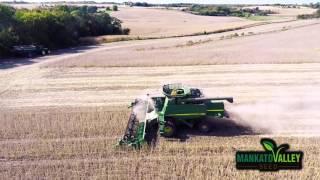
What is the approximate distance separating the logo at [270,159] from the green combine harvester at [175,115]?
6.81 ft

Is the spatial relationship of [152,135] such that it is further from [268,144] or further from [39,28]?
[39,28]

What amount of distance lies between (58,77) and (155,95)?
500 inches

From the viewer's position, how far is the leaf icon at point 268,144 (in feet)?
45.3

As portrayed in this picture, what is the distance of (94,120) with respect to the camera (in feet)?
57.4

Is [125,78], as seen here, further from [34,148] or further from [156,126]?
[34,148]

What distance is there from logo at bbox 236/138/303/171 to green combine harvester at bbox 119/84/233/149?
208 centimetres

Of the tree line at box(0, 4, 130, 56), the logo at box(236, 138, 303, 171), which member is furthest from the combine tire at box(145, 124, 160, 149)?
the tree line at box(0, 4, 130, 56)

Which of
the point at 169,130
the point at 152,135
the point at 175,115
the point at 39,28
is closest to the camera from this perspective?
the point at 169,130

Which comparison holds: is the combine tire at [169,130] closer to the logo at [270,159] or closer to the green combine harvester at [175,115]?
the green combine harvester at [175,115]

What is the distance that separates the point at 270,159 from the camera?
1262 centimetres

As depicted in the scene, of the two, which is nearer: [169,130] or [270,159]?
[270,159]

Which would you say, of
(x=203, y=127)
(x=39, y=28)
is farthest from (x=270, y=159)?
(x=39, y=28)

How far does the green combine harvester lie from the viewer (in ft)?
49.2

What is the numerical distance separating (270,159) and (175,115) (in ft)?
12.3
